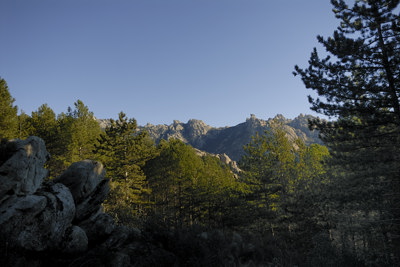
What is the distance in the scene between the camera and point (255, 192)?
74.3 ft

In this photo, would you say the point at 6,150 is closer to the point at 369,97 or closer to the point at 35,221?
the point at 35,221

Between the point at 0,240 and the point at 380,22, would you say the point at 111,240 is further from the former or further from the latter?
the point at 380,22

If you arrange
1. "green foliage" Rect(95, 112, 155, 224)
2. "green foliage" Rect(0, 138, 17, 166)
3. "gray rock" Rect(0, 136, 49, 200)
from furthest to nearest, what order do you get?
1. "green foliage" Rect(95, 112, 155, 224)
2. "green foliage" Rect(0, 138, 17, 166)
3. "gray rock" Rect(0, 136, 49, 200)

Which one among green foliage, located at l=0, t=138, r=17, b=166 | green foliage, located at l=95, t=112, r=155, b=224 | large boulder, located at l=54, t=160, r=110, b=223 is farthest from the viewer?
green foliage, located at l=95, t=112, r=155, b=224

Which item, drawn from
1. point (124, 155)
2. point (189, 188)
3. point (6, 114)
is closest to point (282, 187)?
point (189, 188)

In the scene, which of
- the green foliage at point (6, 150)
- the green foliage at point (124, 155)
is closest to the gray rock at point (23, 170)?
the green foliage at point (6, 150)

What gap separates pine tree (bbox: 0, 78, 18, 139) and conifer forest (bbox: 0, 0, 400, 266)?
113 mm

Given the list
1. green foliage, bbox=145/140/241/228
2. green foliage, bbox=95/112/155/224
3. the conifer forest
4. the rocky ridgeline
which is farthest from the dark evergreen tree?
green foliage, bbox=95/112/155/224

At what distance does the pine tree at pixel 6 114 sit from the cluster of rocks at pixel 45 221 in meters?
16.6

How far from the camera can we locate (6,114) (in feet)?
71.2

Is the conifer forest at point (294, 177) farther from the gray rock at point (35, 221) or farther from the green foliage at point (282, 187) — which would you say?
the gray rock at point (35, 221)

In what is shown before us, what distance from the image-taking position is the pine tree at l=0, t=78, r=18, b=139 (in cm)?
2125

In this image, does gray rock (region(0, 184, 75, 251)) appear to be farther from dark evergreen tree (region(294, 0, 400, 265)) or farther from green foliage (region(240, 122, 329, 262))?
green foliage (region(240, 122, 329, 262))

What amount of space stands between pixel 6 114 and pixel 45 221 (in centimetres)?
2072
